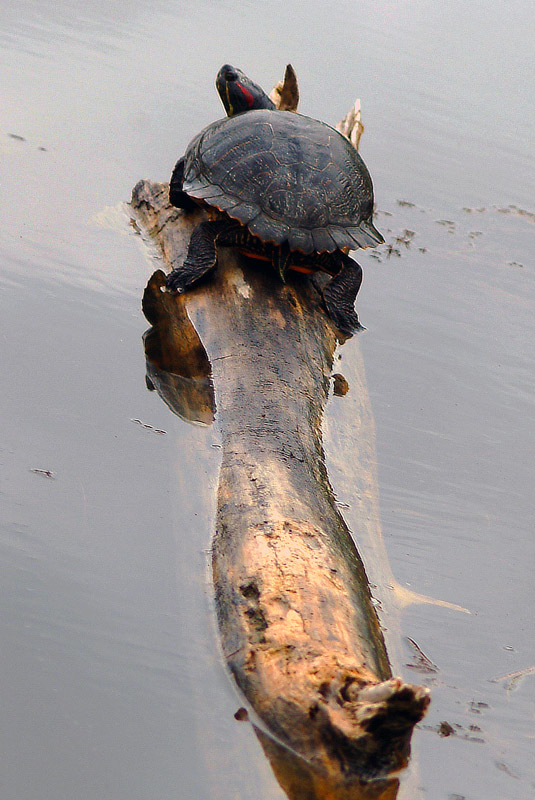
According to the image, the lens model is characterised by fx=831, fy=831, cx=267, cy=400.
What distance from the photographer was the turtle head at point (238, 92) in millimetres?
4848

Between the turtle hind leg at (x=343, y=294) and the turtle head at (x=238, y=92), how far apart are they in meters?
1.33

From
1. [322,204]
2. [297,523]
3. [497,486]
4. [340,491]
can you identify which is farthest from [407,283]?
[297,523]

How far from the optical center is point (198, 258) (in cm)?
396

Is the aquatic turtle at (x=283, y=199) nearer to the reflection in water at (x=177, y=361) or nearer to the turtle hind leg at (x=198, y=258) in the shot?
the turtle hind leg at (x=198, y=258)

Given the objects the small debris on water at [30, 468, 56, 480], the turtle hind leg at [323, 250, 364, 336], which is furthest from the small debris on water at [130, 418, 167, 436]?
the turtle hind leg at [323, 250, 364, 336]

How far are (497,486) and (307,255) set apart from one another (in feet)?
4.48

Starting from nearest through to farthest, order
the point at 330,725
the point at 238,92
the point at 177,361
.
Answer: the point at 330,725 < the point at 177,361 < the point at 238,92

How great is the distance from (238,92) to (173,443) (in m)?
2.54

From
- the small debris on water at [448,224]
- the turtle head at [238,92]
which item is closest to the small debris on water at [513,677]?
the turtle head at [238,92]

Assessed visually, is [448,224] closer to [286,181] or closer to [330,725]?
[286,181]

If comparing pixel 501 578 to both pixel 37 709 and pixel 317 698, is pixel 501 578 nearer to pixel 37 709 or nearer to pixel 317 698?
pixel 317 698

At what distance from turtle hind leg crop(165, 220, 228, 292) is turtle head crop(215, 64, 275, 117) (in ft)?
3.79

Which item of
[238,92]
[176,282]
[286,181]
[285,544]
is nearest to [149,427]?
[176,282]

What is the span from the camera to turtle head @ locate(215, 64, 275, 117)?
4848mm
